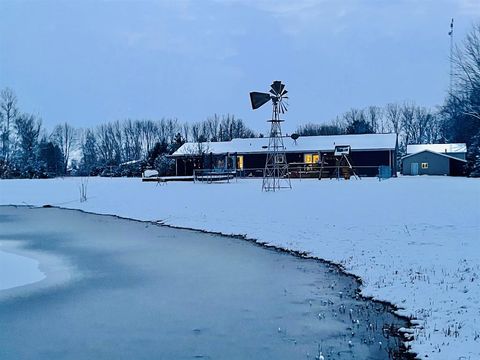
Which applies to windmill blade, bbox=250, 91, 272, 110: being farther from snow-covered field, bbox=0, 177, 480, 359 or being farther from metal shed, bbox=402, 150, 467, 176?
metal shed, bbox=402, 150, 467, 176

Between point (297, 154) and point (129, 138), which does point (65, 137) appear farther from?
point (297, 154)

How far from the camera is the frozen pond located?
614 cm

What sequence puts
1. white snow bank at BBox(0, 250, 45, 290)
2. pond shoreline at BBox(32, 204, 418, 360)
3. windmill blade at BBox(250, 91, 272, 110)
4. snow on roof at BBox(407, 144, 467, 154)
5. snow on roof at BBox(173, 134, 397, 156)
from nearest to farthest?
pond shoreline at BBox(32, 204, 418, 360), white snow bank at BBox(0, 250, 45, 290), windmill blade at BBox(250, 91, 272, 110), snow on roof at BBox(173, 134, 397, 156), snow on roof at BBox(407, 144, 467, 154)

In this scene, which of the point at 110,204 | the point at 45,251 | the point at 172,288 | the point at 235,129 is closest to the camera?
the point at 172,288

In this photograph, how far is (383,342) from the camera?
639 cm

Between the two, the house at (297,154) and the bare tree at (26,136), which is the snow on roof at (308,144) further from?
the bare tree at (26,136)

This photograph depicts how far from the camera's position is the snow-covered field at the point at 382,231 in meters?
7.30

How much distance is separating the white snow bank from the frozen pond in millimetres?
316

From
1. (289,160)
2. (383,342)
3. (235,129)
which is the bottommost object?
(383,342)

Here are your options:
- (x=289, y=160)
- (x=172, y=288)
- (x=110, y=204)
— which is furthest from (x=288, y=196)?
(x=289, y=160)

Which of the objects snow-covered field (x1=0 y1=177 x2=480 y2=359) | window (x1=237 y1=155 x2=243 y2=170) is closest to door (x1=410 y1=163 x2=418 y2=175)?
window (x1=237 y1=155 x2=243 y2=170)

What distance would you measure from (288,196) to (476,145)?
2427 centimetres

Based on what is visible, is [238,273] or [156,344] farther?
[238,273]

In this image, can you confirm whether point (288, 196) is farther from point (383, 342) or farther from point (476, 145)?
point (476, 145)
